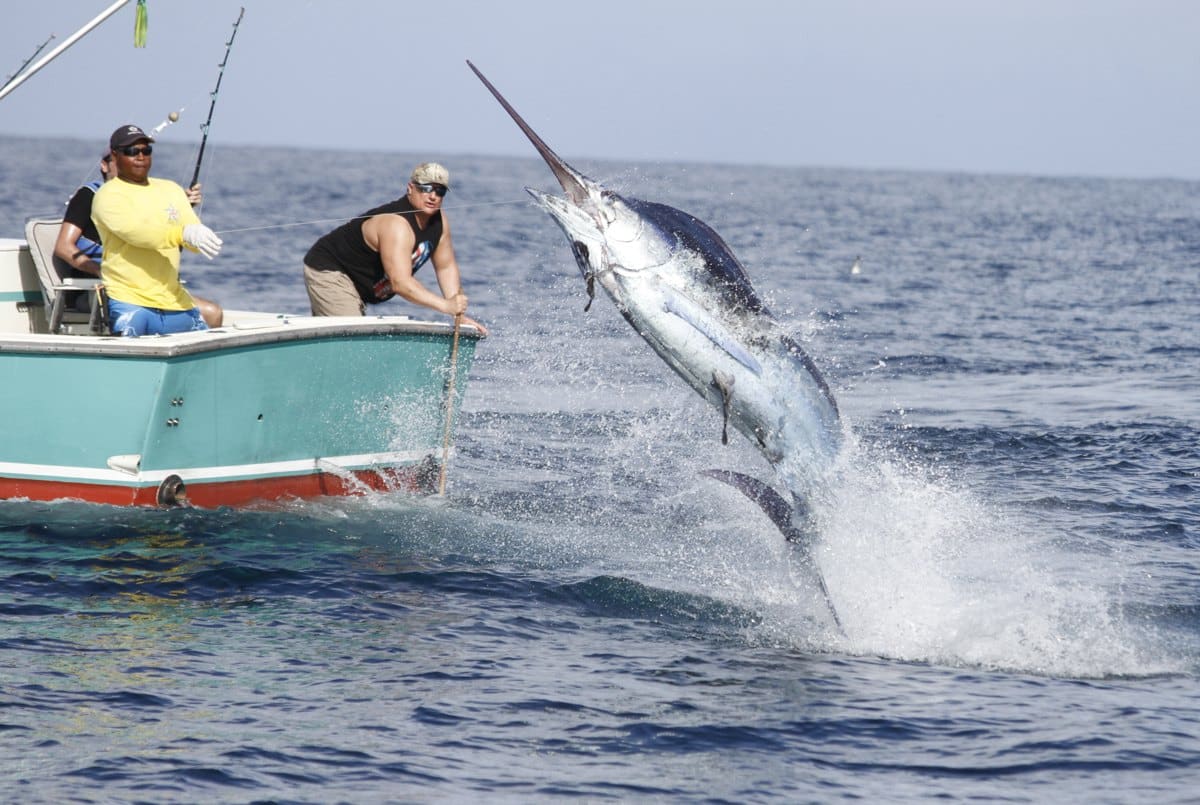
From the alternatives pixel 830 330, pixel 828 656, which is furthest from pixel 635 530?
pixel 830 330

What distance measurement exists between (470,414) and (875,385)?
4979 millimetres

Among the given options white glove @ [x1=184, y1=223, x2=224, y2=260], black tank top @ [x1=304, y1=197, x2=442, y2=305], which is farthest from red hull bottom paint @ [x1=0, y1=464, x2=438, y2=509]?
white glove @ [x1=184, y1=223, x2=224, y2=260]

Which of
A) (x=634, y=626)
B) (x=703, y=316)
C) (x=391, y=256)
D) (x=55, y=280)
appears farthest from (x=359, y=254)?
(x=703, y=316)

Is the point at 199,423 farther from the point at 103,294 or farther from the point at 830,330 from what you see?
the point at 830,330

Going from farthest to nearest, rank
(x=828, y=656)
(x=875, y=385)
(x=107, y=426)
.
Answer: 1. (x=875, y=385)
2. (x=107, y=426)
3. (x=828, y=656)

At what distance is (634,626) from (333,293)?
348 cm

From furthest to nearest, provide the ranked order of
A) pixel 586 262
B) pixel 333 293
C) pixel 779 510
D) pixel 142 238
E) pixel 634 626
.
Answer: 1. pixel 333 293
2. pixel 142 238
3. pixel 634 626
4. pixel 779 510
5. pixel 586 262

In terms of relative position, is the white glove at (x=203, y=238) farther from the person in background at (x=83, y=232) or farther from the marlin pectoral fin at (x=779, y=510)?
the marlin pectoral fin at (x=779, y=510)

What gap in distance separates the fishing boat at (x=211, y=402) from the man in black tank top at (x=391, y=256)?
0.95 feet

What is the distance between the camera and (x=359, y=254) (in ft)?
34.6

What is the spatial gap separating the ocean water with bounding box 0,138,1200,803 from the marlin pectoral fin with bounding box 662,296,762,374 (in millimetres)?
834

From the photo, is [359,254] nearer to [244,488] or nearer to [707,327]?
[244,488]

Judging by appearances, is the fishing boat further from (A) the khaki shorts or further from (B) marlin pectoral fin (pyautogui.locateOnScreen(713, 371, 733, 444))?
(B) marlin pectoral fin (pyautogui.locateOnScreen(713, 371, 733, 444))

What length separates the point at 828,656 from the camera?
795cm
